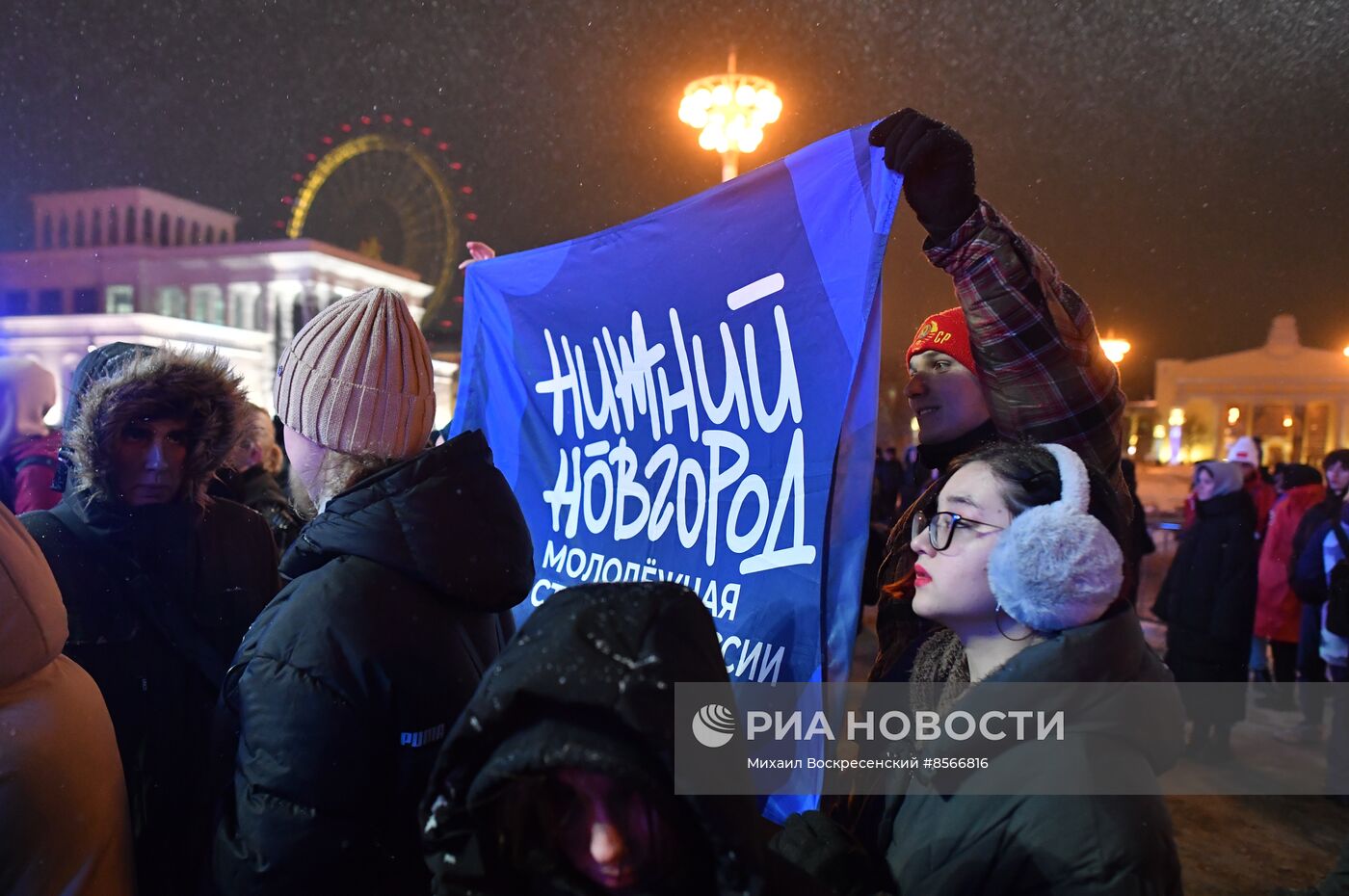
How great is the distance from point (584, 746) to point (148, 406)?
6.34 feet

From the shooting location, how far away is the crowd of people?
975 mm

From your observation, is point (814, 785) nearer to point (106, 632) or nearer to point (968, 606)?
point (968, 606)

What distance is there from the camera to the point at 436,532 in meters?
1.46

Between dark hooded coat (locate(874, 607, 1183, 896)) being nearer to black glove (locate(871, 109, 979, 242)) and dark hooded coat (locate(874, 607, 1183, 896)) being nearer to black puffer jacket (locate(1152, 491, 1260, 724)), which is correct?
black glove (locate(871, 109, 979, 242))

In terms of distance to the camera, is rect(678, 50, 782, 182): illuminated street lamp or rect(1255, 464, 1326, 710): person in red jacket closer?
rect(1255, 464, 1326, 710): person in red jacket

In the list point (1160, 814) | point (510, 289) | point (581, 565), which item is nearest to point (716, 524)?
point (581, 565)

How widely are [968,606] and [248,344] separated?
52.2 metres

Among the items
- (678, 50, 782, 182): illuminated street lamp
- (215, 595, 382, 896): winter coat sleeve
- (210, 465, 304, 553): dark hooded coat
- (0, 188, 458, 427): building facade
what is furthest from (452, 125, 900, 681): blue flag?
(0, 188, 458, 427): building facade

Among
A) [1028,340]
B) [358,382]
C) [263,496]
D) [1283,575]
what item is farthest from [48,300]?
[1028,340]

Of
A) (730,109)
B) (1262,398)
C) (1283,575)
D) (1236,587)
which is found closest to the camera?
(1236,587)

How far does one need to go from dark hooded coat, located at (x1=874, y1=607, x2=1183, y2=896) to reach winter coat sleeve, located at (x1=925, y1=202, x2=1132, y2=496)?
514mm

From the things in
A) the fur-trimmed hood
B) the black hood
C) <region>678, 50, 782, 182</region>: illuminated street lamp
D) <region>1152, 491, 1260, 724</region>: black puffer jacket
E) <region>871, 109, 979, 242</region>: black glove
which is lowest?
<region>1152, 491, 1260, 724</region>: black puffer jacket

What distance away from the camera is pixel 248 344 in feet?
153

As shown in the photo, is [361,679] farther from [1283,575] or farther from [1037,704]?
[1283,575]
